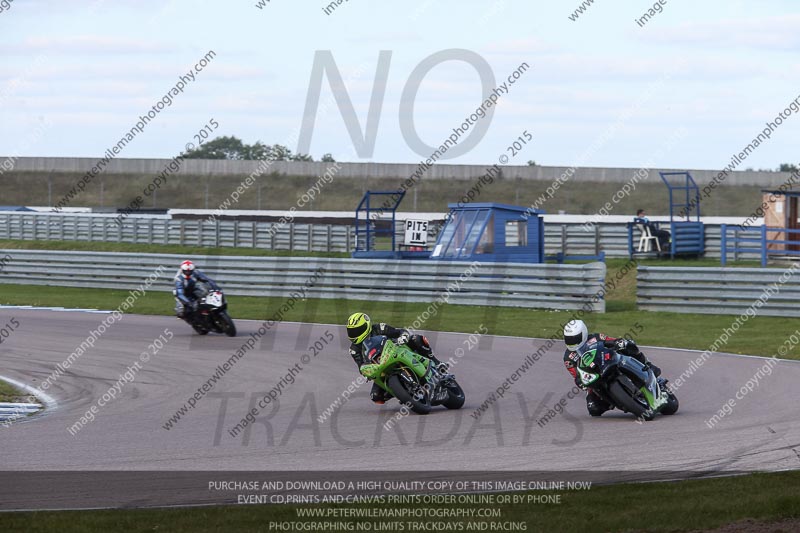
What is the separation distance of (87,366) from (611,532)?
11.2 meters

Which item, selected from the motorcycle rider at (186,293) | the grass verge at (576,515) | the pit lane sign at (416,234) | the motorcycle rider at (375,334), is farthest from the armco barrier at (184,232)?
the grass verge at (576,515)

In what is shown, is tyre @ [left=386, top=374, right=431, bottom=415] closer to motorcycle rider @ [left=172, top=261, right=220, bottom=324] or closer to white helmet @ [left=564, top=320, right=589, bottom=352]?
white helmet @ [left=564, top=320, right=589, bottom=352]

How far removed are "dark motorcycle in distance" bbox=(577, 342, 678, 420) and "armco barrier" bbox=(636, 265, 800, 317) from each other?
420 inches

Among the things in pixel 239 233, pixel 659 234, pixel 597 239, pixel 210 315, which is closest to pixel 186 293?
pixel 210 315

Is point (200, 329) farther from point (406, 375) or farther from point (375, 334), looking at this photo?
point (406, 375)

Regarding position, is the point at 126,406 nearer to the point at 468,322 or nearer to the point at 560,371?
the point at 560,371

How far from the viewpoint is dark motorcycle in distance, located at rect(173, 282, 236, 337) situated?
1973cm

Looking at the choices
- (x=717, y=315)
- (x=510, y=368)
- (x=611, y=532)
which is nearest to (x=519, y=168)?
(x=717, y=315)

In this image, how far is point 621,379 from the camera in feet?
36.9

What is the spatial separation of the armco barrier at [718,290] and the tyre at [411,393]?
1162cm

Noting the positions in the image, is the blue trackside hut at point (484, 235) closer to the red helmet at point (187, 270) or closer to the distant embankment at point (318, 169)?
the red helmet at point (187, 270)

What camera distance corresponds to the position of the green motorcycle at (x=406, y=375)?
1159cm

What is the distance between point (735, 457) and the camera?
9141 millimetres

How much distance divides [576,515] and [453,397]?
197 inches
